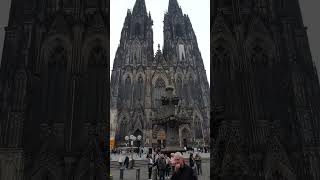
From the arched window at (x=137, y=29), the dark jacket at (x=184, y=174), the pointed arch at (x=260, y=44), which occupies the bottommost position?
the dark jacket at (x=184, y=174)

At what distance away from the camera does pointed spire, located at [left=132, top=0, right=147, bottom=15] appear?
38750 mm

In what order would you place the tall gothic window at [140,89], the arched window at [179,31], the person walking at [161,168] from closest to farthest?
the person walking at [161,168], the tall gothic window at [140,89], the arched window at [179,31]

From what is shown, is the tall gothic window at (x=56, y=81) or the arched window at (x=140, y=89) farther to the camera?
the arched window at (x=140, y=89)

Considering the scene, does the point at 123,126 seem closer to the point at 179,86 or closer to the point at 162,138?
the point at 179,86

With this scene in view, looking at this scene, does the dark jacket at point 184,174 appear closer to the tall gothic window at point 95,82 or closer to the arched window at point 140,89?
the tall gothic window at point 95,82

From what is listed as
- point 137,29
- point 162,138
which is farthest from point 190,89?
point 162,138

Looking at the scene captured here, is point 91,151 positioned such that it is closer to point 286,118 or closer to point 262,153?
point 262,153

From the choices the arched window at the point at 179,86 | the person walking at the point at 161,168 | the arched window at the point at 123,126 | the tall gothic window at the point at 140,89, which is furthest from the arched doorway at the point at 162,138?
the arched window at the point at 179,86

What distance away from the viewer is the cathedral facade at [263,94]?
16.7ft

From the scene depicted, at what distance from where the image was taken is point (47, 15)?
5551 mm

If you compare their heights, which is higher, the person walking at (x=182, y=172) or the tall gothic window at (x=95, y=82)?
the tall gothic window at (x=95, y=82)

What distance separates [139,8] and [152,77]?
411 inches

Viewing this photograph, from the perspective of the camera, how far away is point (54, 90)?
544cm

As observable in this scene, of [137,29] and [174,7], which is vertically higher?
[174,7]
